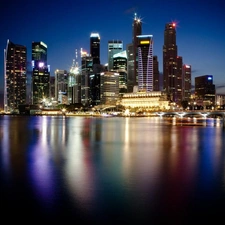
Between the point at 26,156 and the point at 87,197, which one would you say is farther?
the point at 26,156

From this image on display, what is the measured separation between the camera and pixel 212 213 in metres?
9.61

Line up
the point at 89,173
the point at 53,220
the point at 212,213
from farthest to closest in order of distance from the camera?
the point at 89,173, the point at 212,213, the point at 53,220

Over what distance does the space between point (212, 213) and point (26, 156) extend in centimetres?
1470

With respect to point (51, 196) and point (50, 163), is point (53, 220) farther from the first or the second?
point (50, 163)

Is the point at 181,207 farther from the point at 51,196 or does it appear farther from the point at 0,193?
the point at 0,193

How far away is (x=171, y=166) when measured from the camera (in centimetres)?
1741

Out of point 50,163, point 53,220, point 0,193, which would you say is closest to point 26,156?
point 50,163

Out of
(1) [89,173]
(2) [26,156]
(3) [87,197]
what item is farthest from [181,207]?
(2) [26,156]

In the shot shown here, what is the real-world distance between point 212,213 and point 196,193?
2.14 metres

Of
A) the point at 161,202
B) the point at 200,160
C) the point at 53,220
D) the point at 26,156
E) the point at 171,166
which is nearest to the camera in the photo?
the point at 53,220

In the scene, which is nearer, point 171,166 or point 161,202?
point 161,202

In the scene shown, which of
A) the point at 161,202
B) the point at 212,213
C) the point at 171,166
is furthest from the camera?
the point at 171,166

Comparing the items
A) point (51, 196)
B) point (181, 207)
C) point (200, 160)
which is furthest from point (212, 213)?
point (200, 160)

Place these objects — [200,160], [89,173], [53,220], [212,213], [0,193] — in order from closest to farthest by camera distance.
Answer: [53,220] → [212,213] → [0,193] → [89,173] → [200,160]
